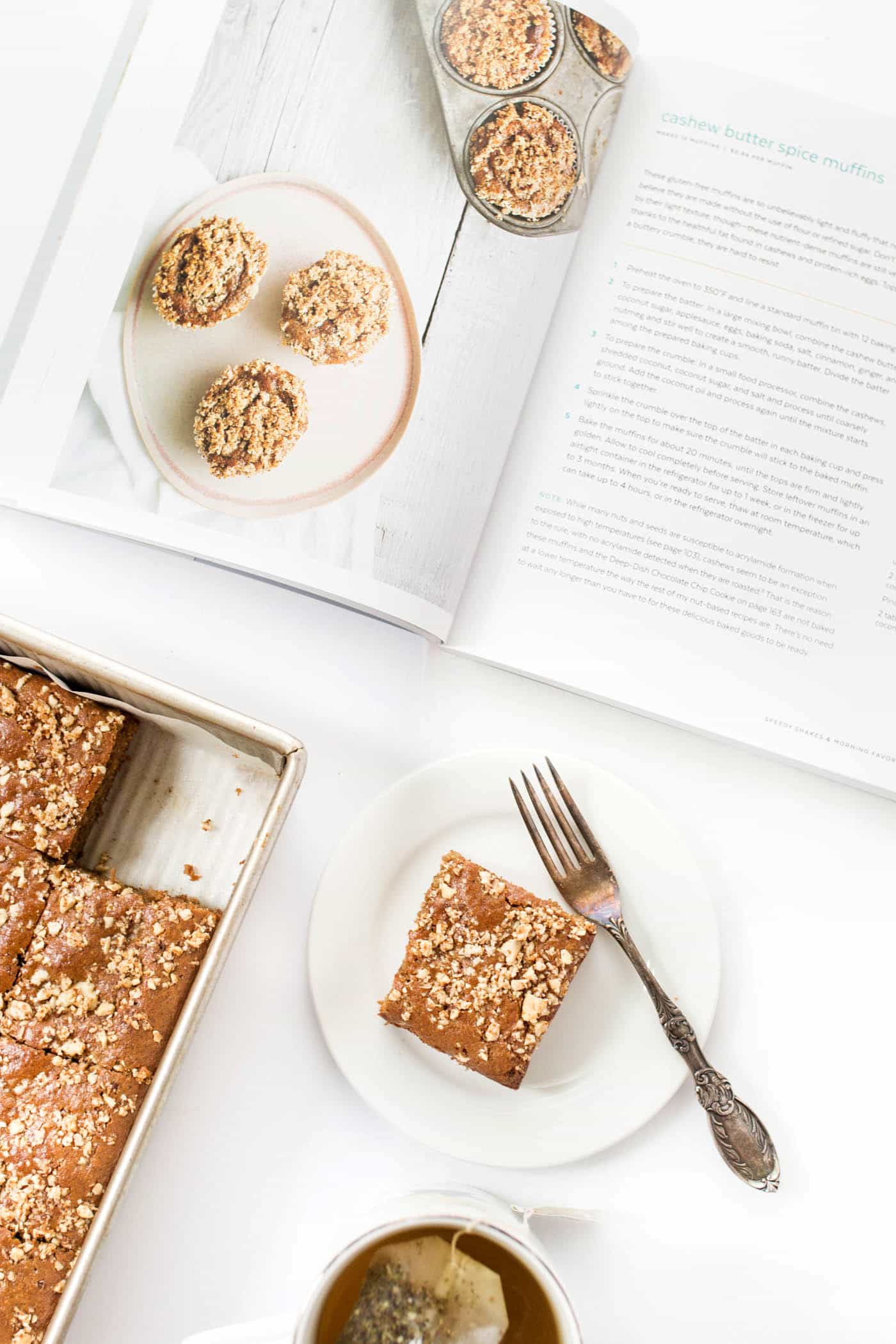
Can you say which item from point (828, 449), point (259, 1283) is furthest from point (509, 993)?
point (828, 449)

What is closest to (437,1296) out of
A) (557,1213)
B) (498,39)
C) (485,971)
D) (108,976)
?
(557,1213)

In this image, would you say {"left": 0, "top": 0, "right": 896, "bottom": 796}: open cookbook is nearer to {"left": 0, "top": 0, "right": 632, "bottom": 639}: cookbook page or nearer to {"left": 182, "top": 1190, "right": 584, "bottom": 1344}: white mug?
{"left": 0, "top": 0, "right": 632, "bottom": 639}: cookbook page

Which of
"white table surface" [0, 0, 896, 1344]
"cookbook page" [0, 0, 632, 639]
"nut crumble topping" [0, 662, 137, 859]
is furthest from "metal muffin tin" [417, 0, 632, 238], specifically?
"nut crumble topping" [0, 662, 137, 859]

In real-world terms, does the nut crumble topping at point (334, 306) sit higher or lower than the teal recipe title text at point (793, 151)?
lower

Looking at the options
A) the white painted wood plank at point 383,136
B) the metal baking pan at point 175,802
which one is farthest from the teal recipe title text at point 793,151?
the metal baking pan at point 175,802

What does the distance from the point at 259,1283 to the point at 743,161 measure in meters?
1.56

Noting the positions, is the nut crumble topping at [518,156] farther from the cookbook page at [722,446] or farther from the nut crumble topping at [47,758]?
the nut crumble topping at [47,758]

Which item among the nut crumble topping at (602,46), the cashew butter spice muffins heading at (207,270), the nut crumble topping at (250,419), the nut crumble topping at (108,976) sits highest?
the nut crumble topping at (602,46)

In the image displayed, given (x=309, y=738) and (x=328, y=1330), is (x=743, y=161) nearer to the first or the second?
(x=309, y=738)

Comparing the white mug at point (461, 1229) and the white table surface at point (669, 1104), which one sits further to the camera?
the white table surface at point (669, 1104)

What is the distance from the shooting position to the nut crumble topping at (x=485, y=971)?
124 centimetres

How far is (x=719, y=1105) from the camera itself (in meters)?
1.26

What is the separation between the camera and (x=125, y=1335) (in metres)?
1.31

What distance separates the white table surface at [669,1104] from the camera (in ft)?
4.29
